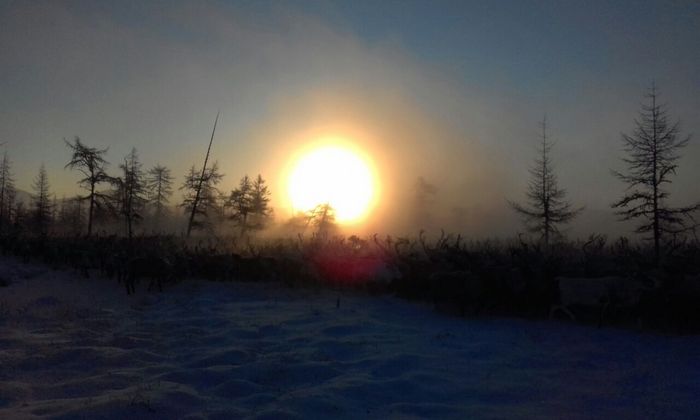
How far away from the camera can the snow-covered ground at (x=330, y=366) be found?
207 inches

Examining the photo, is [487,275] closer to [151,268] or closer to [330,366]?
[330,366]

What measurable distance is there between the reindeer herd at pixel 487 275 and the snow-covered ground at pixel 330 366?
0.69 meters

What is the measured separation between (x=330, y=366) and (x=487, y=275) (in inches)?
199

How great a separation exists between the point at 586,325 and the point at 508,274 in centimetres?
177

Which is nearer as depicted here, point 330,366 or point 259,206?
point 330,366

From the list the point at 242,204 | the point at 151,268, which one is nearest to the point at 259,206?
the point at 242,204

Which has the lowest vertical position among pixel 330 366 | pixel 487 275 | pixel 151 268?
pixel 330 366

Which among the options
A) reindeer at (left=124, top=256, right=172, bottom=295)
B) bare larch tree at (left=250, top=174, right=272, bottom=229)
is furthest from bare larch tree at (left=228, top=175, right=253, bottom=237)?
reindeer at (left=124, top=256, right=172, bottom=295)

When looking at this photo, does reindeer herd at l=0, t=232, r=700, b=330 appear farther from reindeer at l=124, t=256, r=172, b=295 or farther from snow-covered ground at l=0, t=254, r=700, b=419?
snow-covered ground at l=0, t=254, r=700, b=419

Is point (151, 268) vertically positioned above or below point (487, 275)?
below

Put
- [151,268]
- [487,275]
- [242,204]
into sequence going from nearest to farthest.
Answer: [487,275]
[151,268]
[242,204]

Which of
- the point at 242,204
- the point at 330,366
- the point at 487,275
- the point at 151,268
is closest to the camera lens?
the point at 330,366

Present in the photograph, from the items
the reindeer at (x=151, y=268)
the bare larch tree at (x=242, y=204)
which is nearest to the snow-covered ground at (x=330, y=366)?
the reindeer at (x=151, y=268)

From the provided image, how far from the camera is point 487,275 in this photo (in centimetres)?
1064
